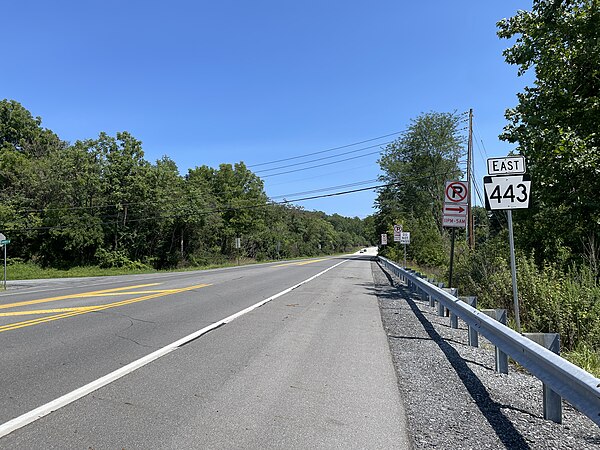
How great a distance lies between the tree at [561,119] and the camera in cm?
1077

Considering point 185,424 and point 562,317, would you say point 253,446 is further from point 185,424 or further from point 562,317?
point 562,317

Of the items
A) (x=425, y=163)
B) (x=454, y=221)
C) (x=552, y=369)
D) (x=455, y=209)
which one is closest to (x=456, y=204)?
(x=455, y=209)

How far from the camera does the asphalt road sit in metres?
3.76

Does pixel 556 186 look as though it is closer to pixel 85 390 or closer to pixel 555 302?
pixel 555 302

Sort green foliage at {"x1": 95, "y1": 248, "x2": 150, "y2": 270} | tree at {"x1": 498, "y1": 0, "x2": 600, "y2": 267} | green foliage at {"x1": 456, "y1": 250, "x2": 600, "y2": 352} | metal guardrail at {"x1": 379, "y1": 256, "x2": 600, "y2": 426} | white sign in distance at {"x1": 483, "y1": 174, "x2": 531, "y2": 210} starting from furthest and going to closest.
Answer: green foliage at {"x1": 95, "y1": 248, "x2": 150, "y2": 270} → tree at {"x1": 498, "y1": 0, "x2": 600, "y2": 267} → white sign in distance at {"x1": 483, "y1": 174, "x2": 531, "y2": 210} → green foliage at {"x1": 456, "y1": 250, "x2": 600, "y2": 352} → metal guardrail at {"x1": 379, "y1": 256, "x2": 600, "y2": 426}

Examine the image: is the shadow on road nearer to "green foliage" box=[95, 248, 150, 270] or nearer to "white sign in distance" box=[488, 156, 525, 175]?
"white sign in distance" box=[488, 156, 525, 175]

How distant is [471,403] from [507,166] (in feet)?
15.9

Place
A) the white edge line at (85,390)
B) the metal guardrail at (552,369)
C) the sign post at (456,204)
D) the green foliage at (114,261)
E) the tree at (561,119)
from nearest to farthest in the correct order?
the metal guardrail at (552,369), the white edge line at (85,390), the tree at (561,119), the sign post at (456,204), the green foliage at (114,261)

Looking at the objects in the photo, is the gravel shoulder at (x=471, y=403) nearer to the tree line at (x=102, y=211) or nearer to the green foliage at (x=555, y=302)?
the green foliage at (x=555, y=302)

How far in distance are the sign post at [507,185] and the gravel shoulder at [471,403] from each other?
2.35m

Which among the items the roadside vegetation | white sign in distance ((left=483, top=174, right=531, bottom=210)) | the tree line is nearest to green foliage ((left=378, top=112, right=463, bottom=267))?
the tree line

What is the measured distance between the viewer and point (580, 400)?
3217mm

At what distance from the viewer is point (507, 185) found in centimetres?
787

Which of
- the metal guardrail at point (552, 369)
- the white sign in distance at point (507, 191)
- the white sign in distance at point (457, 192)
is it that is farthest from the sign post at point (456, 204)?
the metal guardrail at point (552, 369)
